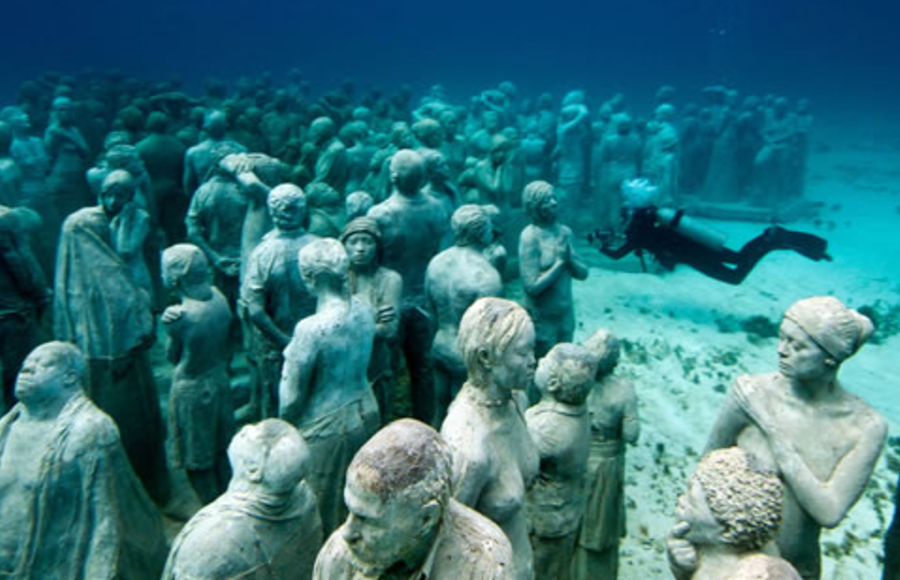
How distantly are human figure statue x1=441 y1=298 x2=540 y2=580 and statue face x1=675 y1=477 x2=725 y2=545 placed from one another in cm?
77

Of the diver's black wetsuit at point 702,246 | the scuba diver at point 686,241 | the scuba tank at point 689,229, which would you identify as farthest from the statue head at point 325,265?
the scuba tank at point 689,229

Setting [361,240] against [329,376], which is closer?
[329,376]

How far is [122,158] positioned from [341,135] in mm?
4443

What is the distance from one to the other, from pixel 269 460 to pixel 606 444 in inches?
101

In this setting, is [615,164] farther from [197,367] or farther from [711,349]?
[197,367]

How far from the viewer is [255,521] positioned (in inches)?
114

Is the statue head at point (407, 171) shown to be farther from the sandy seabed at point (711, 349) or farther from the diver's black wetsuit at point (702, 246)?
the diver's black wetsuit at point (702, 246)

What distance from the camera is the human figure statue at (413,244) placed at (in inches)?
238

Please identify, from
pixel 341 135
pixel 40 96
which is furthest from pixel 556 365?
pixel 40 96

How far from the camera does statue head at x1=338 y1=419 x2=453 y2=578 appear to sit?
186 centimetres

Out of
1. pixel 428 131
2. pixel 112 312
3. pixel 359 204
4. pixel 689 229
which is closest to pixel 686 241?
pixel 689 229

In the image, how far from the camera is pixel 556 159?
48.9 ft

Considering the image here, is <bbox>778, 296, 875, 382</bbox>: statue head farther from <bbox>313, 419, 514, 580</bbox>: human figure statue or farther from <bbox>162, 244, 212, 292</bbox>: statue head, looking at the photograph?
<bbox>162, 244, 212, 292</bbox>: statue head

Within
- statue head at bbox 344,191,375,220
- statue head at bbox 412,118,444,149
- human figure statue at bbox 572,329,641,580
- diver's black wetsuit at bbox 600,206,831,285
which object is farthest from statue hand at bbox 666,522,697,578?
diver's black wetsuit at bbox 600,206,831,285
